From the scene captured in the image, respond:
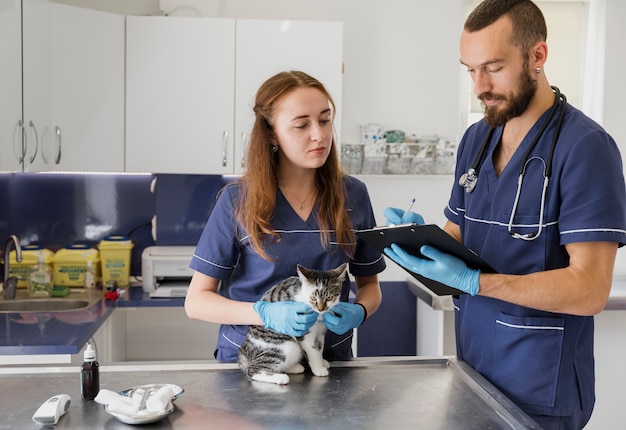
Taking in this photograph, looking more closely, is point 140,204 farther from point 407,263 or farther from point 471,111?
point 407,263

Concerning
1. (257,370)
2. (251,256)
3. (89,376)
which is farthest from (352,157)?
(89,376)

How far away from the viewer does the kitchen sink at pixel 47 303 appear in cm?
335

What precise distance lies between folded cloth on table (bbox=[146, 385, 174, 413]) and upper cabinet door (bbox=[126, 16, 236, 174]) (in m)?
2.04

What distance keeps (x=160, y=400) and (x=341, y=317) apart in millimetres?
495

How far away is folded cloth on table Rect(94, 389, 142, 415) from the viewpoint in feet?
4.83

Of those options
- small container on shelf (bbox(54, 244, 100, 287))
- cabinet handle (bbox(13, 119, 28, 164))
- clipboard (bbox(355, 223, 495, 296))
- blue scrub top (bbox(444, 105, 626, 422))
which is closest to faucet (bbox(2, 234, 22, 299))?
small container on shelf (bbox(54, 244, 100, 287))

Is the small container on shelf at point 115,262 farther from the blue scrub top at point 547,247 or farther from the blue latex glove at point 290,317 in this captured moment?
the blue scrub top at point 547,247

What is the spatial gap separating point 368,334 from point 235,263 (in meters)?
2.15

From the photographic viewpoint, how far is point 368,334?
13.0 ft

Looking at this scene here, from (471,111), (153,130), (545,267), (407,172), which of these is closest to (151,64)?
(153,130)

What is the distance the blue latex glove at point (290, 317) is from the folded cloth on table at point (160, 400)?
29 cm

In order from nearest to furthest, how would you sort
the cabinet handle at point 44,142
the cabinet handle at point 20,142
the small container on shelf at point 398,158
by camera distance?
the cabinet handle at point 20,142 → the cabinet handle at point 44,142 → the small container on shelf at point 398,158

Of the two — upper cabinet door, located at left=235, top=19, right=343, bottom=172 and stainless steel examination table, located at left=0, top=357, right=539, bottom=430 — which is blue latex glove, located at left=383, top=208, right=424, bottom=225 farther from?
upper cabinet door, located at left=235, top=19, right=343, bottom=172

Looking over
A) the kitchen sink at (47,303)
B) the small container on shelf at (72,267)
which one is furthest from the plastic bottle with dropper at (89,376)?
the small container on shelf at (72,267)
